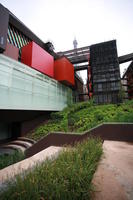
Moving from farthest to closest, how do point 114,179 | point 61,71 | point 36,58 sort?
point 61,71, point 36,58, point 114,179

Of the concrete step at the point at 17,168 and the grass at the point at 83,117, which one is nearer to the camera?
the concrete step at the point at 17,168

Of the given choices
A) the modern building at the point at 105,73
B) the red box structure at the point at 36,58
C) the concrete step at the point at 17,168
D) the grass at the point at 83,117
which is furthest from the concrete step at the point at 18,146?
the modern building at the point at 105,73

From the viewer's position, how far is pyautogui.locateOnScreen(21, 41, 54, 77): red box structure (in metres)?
9.77

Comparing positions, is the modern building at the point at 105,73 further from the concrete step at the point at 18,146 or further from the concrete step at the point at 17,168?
the concrete step at the point at 17,168

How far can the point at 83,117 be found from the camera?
8.84m

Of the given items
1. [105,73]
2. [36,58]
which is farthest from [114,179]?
[105,73]

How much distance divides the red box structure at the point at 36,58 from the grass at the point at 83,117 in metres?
5.67

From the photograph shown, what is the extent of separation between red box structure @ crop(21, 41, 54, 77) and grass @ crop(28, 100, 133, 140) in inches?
223

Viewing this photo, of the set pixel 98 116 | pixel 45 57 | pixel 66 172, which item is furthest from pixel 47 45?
pixel 66 172

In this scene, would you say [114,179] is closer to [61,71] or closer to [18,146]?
[18,146]

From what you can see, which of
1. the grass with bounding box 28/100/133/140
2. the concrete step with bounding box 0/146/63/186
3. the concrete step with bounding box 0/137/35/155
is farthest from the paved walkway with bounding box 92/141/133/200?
the concrete step with bounding box 0/137/35/155

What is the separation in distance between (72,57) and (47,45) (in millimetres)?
6299

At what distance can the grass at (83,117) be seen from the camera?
692 centimetres

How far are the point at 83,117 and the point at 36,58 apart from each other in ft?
27.4
